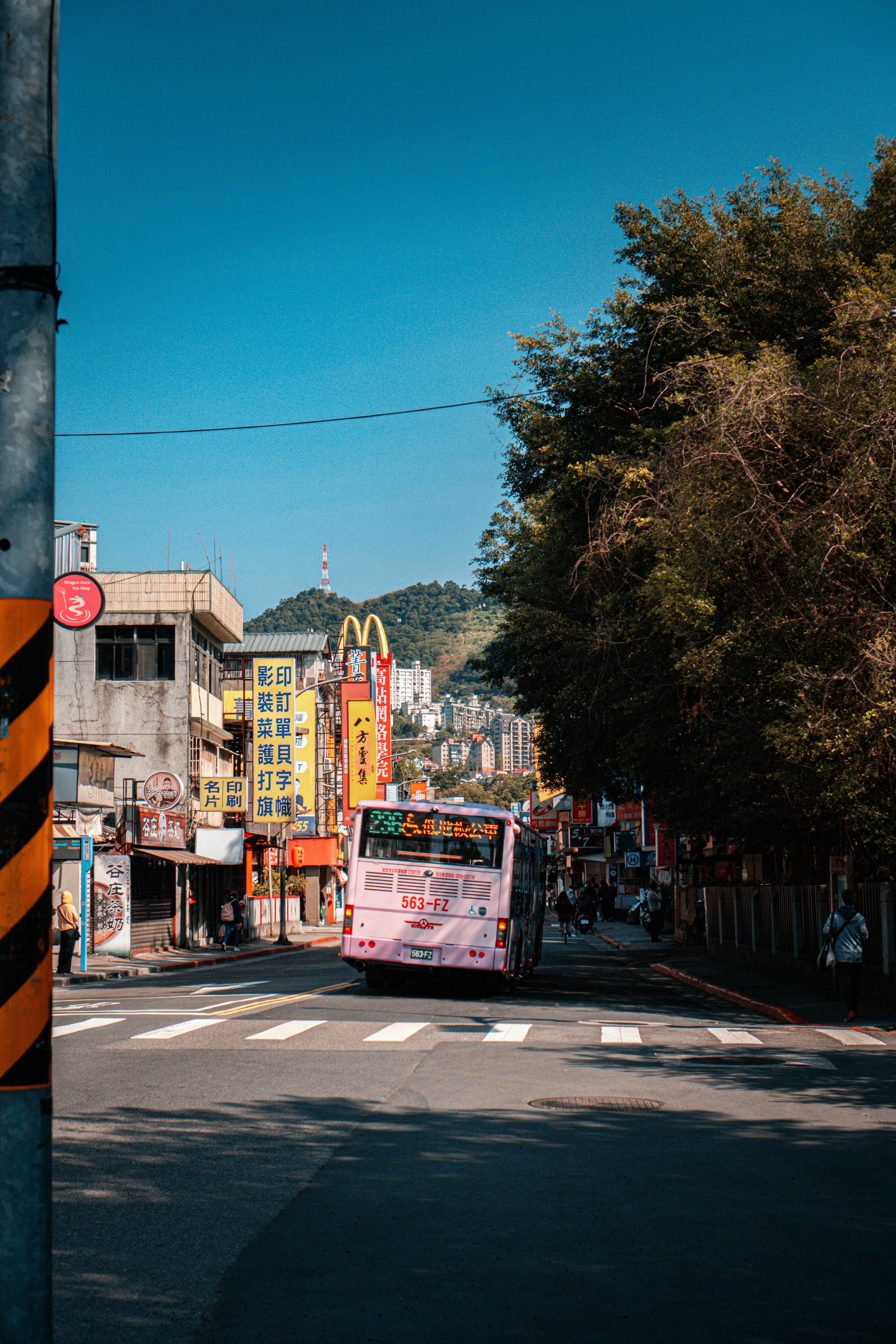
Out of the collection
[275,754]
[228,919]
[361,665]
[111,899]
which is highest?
[361,665]

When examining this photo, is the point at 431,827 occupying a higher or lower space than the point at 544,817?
higher

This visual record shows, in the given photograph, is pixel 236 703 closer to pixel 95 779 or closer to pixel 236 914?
pixel 236 914

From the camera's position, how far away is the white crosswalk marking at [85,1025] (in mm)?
15727

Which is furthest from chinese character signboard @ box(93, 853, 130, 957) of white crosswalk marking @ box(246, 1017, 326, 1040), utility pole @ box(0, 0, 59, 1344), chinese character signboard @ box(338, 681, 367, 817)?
chinese character signboard @ box(338, 681, 367, 817)

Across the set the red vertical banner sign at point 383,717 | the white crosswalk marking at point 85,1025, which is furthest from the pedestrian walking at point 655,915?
the white crosswalk marking at point 85,1025

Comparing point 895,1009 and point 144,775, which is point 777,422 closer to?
point 895,1009

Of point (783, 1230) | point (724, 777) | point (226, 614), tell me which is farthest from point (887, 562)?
point (226, 614)

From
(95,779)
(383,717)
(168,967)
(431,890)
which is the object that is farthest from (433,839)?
(383,717)

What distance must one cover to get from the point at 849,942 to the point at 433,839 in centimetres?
736

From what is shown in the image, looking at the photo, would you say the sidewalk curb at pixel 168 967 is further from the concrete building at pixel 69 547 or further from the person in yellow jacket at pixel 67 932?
the concrete building at pixel 69 547

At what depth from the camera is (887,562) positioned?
1638cm

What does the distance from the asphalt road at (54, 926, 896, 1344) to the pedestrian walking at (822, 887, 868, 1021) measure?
180 centimetres

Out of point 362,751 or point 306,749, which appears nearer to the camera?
point 306,749

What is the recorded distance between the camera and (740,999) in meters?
22.2
